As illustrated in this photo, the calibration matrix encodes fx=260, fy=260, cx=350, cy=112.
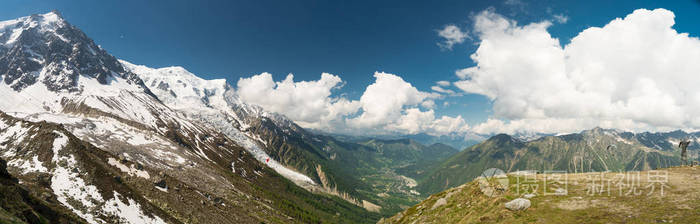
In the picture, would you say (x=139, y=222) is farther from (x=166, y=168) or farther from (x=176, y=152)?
(x=176, y=152)

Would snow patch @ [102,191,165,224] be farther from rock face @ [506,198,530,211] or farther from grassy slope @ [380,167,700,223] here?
rock face @ [506,198,530,211]

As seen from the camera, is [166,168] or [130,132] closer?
[166,168]

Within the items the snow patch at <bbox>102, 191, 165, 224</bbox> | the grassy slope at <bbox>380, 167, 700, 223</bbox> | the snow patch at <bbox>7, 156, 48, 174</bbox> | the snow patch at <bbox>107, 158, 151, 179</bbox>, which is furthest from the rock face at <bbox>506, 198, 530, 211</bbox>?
the snow patch at <bbox>107, 158, 151, 179</bbox>

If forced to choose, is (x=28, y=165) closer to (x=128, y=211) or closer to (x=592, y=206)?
(x=128, y=211)

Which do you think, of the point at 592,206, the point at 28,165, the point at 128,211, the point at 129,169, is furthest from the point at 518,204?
the point at 129,169

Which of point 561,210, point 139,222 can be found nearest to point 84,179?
point 139,222

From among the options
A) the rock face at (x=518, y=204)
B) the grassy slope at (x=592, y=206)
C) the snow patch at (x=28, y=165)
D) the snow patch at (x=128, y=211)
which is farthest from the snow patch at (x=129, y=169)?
the rock face at (x=518, y=204)

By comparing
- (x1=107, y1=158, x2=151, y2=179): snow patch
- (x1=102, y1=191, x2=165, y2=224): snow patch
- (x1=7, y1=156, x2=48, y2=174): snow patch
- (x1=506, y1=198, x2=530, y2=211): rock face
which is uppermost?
(x1=506, y1=198, x2=530, y2=211): rock face
